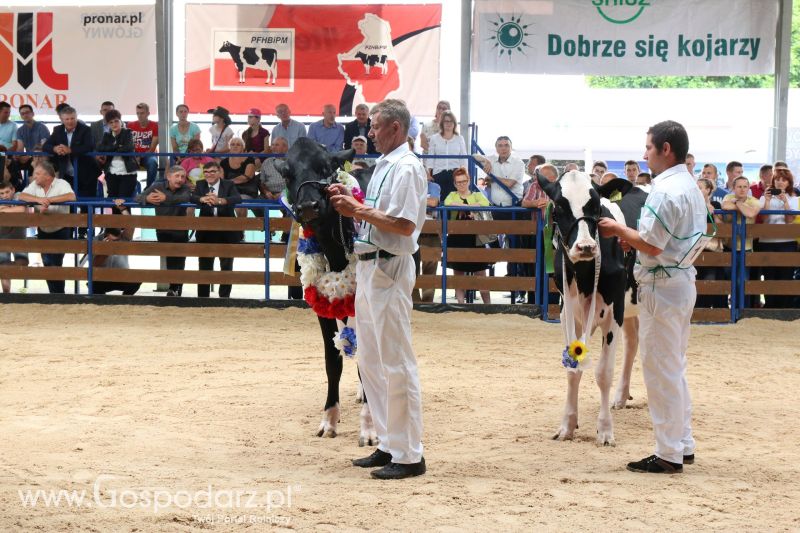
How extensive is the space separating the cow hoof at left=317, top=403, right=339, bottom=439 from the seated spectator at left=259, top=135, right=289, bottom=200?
276 inches

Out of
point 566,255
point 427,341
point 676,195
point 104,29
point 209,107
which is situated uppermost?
point 104,29

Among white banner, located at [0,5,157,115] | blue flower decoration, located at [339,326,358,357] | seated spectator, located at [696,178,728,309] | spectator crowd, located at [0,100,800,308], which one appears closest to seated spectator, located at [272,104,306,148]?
spectator crowd, located at [0,100,800,308]

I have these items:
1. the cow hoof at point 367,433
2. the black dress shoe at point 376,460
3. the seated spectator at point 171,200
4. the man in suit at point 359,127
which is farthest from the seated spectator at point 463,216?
the black dress shoe at point 376,460

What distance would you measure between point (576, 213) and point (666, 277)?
872 mm

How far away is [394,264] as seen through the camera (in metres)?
4.98

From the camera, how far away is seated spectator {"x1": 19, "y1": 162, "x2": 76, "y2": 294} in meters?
12.5

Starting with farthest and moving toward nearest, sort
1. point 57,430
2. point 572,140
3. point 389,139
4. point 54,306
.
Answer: point 572,140 < point 54,306 < point 57,430 < point 389,139

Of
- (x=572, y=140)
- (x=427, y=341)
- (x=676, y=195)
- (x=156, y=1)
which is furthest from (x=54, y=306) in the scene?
(x=572, y=140)

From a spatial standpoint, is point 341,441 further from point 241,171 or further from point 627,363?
point 241,171

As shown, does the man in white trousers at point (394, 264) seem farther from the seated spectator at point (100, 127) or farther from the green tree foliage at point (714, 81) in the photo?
the green tree foliage at point (714, 81)

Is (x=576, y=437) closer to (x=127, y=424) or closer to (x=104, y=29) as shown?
(x=127, y=424)

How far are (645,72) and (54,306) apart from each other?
32.0ft

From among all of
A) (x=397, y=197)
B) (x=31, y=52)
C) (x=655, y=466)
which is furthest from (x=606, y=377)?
(x=31, y=52)

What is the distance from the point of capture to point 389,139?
505 cm
